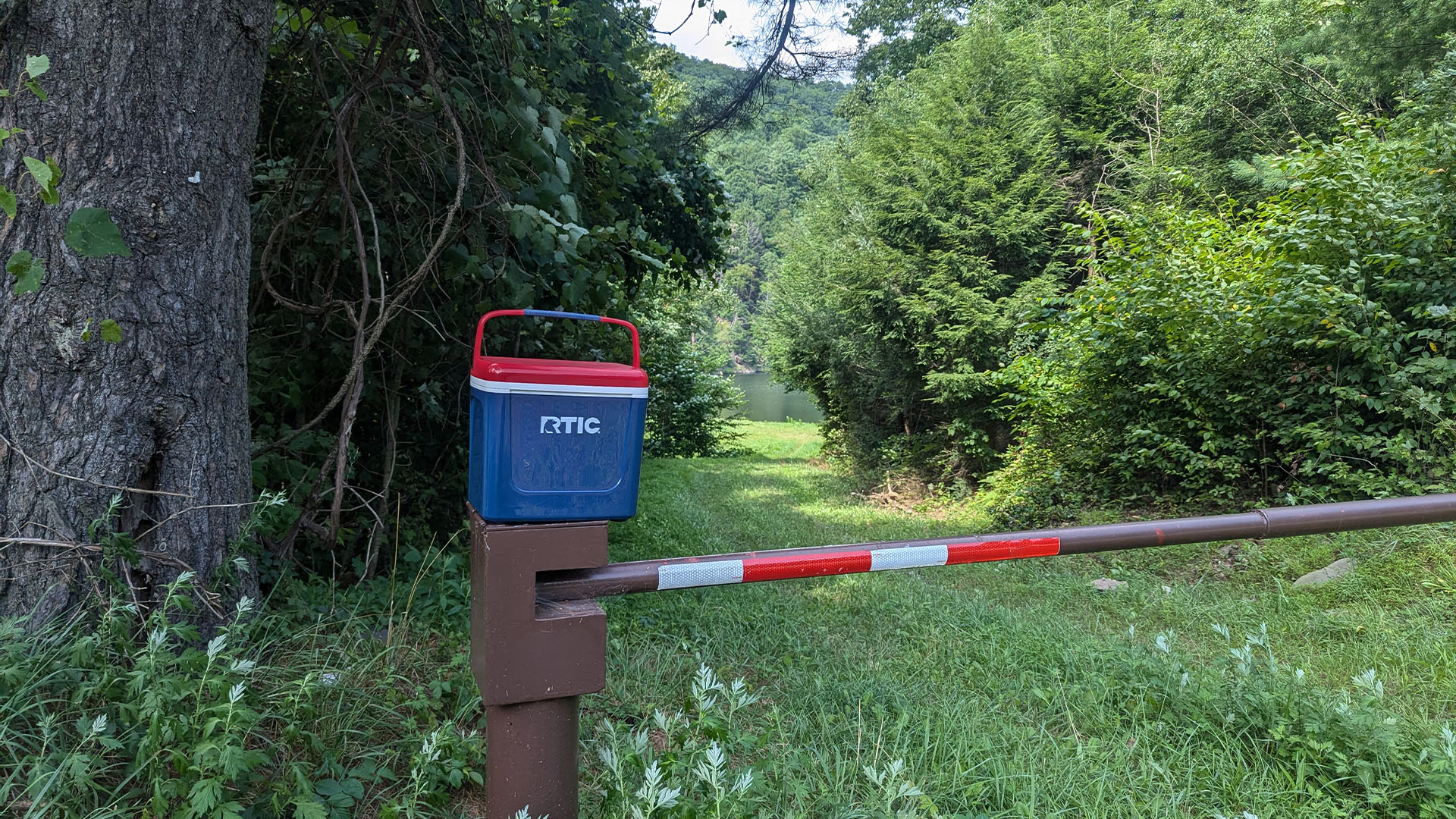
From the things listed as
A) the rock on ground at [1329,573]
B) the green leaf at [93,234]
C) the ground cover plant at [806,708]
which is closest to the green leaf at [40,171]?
the green leaf at [93,234]

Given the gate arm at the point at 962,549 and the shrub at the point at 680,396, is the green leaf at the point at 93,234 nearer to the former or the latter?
the gate arm at the point at 962,549

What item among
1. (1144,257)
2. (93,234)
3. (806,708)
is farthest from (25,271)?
(1144,257)

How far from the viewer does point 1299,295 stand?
466 centimetres

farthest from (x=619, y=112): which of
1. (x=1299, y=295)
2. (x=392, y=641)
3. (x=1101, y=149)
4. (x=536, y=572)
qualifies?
(x=1101, y=149)

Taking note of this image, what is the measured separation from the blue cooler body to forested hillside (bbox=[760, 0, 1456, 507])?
384 cm

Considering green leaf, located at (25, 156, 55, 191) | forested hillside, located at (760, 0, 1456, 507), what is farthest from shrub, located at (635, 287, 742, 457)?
green leaf, located at (25, 156, 55, 191)

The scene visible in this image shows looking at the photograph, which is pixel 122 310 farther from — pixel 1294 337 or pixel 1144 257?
pixel 1144 257

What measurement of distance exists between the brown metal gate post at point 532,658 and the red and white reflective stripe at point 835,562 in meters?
0.18

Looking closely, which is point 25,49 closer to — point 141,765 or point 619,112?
point 141,765

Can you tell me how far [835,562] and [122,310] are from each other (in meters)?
1.97

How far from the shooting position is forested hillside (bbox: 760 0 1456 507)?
475 cm

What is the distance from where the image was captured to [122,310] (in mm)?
1970

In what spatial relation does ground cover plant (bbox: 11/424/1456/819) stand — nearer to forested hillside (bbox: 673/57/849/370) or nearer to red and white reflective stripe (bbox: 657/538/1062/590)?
red and white reflective stripe (bbox: 657/538/1062/590)

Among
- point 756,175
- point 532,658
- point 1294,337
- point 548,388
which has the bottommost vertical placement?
point 532,658
